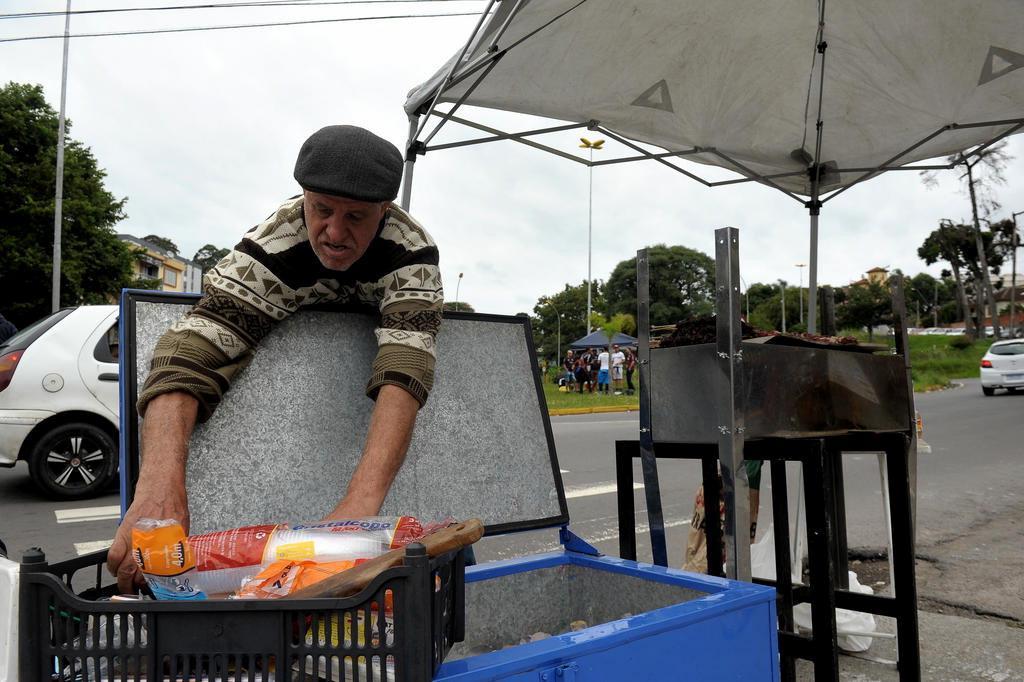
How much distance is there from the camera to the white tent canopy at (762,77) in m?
3.14

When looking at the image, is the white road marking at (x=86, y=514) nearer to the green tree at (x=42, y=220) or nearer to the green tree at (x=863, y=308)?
the green tree at (x=42, y=220)

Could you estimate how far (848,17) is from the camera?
A: 3.26 meters

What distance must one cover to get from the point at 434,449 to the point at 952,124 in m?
3.13

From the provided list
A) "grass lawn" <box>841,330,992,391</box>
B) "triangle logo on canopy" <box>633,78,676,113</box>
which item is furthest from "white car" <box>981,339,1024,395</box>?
"triangle logo on canopy" <box>633,78,676,113</box>

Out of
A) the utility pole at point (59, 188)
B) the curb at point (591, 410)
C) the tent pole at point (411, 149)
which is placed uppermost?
the utility pole at point (59, 188)

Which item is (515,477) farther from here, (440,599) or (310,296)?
(440,599)

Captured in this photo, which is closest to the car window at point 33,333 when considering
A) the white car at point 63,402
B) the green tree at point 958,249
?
the white car at point 63,402

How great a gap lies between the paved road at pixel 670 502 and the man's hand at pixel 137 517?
309 cm

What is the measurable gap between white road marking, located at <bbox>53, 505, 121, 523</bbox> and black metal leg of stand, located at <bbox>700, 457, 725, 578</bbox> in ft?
15.3

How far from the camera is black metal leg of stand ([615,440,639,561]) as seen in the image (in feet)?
7.09

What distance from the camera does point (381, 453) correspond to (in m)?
1.65

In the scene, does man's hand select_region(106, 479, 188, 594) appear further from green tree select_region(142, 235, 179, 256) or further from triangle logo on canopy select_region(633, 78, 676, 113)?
green tree select_region(142, 235, 179, 256)

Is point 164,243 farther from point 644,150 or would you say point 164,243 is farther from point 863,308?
point 644,150

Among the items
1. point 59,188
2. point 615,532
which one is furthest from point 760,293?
point 615,532
